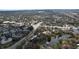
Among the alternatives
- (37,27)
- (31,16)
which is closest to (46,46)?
(37,27)

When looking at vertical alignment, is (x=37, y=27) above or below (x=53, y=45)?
above

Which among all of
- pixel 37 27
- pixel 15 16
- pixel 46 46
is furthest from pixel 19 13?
pixel 46 46
